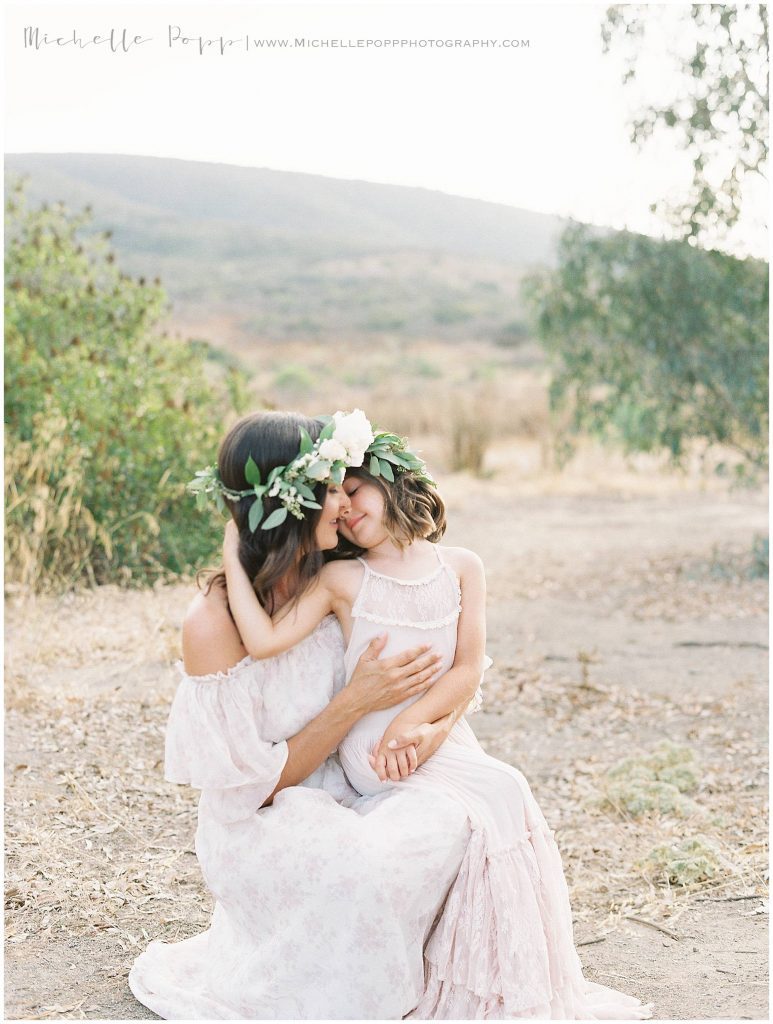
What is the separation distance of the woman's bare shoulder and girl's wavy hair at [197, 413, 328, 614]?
5 centimetres

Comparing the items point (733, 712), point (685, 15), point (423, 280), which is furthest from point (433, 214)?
point (733, 712)

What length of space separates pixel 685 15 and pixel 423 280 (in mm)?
A: 38149

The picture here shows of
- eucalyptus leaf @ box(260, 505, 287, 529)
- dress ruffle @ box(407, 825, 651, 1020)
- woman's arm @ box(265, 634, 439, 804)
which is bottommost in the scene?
dress ruffle @ box(407, 825, 651, 1020)

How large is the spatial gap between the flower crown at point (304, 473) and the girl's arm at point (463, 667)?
→ 318 mm

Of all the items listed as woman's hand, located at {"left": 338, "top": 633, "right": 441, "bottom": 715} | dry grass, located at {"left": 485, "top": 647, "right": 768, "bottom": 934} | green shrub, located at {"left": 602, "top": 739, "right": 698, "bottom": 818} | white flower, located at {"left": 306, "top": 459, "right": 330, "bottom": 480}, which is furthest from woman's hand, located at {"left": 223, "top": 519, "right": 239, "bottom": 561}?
green shrub, located at {"left": 602, "top": 739, "right": 698, "bottom": 818}

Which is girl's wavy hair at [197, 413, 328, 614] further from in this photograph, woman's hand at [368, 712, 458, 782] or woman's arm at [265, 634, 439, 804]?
woman's hand at [368, 712, 458, 782]

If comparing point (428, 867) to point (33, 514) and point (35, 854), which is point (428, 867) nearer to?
point (35, 854)

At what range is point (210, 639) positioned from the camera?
102 inches

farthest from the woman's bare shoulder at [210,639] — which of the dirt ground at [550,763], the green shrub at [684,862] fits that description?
the green shrub at [684,862]

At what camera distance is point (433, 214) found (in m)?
50.1

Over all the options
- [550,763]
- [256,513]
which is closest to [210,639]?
[256,513]

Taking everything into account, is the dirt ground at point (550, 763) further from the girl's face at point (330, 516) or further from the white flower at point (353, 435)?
the white flower at point (353, 435)

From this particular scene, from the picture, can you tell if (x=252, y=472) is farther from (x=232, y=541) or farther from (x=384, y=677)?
(x=384, y=677)

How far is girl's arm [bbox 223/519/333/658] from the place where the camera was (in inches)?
100
